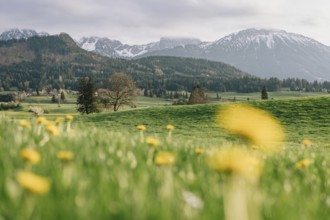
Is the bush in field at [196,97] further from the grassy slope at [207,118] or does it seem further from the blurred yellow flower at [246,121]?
the grassy slope at [207,118]

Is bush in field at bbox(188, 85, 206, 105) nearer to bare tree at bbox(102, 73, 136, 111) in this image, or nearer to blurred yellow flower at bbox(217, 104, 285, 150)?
bare tree at bbox(102, 73, 136, 111)

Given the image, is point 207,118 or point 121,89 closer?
point 207,118

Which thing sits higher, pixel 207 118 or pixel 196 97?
pixel 207 118

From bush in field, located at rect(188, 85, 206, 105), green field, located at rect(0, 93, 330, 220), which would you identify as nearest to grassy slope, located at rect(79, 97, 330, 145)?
green field, located at rect(0, 93, 330, 220)

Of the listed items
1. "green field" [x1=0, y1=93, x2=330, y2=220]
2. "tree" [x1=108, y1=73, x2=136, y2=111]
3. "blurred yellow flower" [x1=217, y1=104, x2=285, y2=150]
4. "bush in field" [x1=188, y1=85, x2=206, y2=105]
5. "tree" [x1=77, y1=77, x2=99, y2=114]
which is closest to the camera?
"green field" [x1=0, y1=93, x2=330, y2=220]

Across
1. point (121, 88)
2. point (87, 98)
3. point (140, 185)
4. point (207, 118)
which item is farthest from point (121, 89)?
point (140, 185)

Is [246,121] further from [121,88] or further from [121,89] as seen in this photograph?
[121,89]

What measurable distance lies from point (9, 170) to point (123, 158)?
1.71 m

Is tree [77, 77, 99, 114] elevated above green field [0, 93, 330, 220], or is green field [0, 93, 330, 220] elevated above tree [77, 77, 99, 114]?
green field [0, 93, 330, 220]

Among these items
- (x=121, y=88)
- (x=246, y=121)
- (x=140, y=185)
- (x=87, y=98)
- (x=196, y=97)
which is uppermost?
(x=140, y=185)

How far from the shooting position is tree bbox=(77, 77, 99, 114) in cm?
11406

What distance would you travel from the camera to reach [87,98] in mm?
114625

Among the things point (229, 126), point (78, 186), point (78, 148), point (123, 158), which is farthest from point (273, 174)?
point (229, 126)

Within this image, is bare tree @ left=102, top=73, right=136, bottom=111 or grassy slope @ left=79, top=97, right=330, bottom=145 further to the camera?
bare tree @ left=102, top=73, right=136, bottom=111
